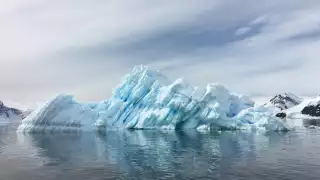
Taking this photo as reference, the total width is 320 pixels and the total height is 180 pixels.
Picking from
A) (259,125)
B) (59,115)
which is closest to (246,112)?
(259,125)

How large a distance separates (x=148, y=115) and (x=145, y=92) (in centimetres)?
572

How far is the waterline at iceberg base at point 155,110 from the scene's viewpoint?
56.1 m

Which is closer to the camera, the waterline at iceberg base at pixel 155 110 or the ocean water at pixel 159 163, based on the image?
the ocean water at pixel 159 163

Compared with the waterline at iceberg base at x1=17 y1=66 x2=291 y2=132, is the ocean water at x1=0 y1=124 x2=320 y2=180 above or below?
below

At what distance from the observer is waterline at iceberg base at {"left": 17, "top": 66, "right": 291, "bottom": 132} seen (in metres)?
56.1

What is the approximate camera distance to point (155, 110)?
2461 inches

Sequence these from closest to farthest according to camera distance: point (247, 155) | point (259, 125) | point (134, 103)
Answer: point (247, 155) → point (259, 125) → point (134, 103)

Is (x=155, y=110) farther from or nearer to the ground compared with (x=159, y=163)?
farther from the ground

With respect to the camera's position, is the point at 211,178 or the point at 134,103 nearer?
the point at 211,178

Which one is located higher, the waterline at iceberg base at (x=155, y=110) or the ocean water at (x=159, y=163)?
the waterline at iceberg base at (x=155, y=110)

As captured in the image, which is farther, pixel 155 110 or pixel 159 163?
pixel 155 110

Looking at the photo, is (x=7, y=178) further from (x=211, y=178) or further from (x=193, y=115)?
(x=193, y=115)

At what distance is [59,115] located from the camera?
55344 millimetres

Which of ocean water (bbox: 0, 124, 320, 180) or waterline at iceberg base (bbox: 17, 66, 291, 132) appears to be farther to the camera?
waterline at iceberg base (bbox: 17, 66, 291, 132)
